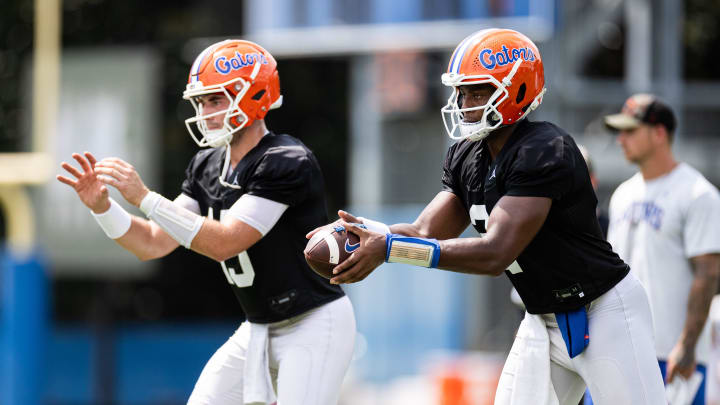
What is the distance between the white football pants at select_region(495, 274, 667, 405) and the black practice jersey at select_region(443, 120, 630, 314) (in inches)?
2.6

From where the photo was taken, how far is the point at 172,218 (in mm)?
4324

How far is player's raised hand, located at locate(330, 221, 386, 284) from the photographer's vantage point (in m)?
3.58

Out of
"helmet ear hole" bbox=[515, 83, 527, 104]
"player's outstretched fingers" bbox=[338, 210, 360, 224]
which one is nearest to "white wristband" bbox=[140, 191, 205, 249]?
"player's outstretched fingers" bbox=[338, 210, 360, 224]

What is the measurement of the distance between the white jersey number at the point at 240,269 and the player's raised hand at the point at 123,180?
1.20ft

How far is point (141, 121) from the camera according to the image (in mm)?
12578

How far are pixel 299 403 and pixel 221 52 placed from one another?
149 cm

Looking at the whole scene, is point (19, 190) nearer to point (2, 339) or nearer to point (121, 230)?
point (2, 339)

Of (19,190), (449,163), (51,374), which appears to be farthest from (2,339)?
(449,163)

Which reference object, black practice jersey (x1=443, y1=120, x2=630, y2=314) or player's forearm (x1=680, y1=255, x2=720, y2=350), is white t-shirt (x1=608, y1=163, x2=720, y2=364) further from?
black practice jersey (x1=443, y1=120, x2=630, y2=314)

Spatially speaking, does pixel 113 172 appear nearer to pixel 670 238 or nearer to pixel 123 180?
pixel 123 180

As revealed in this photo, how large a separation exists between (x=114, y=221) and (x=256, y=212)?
652mm

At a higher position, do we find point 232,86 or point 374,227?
point 232,86

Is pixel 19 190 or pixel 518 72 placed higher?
pixel 518 72

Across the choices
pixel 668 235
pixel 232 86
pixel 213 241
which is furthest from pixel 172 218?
pixel 668 235
